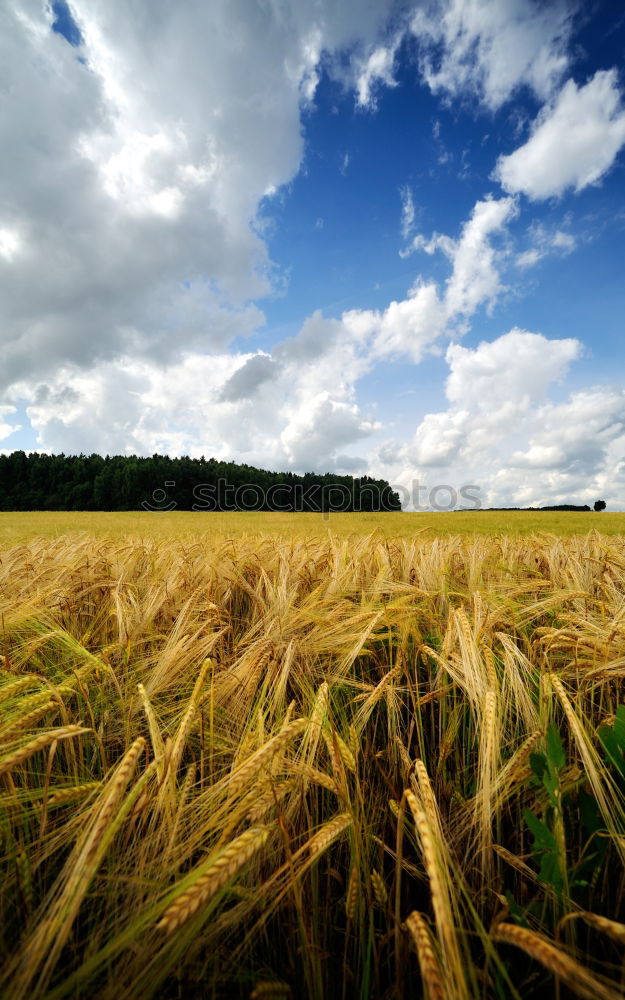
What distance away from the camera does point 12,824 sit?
783 millimetres

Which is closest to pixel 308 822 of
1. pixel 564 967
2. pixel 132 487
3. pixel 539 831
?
pixel 539 831

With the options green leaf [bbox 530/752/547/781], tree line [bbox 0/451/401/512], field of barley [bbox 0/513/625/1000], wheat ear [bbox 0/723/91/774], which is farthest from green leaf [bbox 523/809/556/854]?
tree line [bbox 0/451/401/512]

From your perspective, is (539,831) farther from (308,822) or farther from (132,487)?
(132,487)

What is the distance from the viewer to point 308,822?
833 millimetres

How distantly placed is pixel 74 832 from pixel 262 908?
343mm

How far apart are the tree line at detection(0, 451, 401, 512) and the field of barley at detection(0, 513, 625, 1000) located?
4179cm

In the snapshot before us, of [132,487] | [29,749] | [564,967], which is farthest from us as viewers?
[132,487]

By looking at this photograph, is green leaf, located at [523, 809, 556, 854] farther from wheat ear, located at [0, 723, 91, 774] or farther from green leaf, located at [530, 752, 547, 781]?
wheat ear, located at [0, 723, 91, 774]

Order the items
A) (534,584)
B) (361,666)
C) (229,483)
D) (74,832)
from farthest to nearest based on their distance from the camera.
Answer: (229,483) < (534,584) < (361,666) < (74,832)

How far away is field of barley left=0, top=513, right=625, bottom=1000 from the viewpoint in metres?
0.54

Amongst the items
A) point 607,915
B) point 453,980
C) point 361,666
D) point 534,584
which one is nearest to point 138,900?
point 453,980

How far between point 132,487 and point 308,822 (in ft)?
160

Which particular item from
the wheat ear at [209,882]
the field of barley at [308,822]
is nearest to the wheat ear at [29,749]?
the field of barley at [308,822]

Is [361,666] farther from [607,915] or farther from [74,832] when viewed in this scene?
[74,832]
